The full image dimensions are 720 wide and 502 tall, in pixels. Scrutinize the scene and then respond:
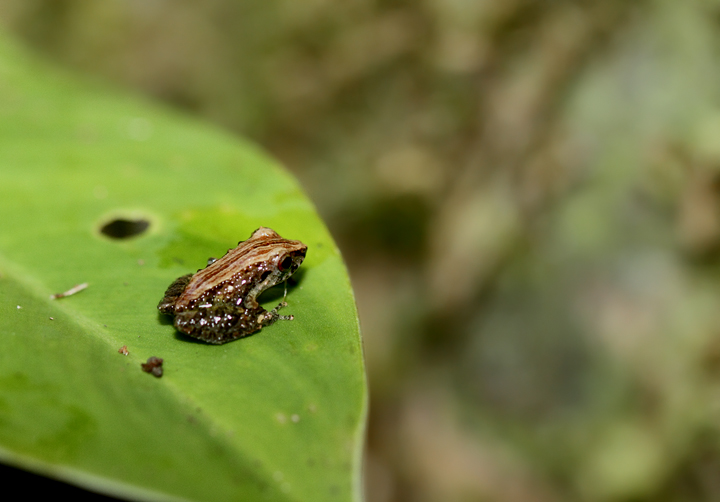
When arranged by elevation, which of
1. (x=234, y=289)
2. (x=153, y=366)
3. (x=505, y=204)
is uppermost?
(x=505, y=204)

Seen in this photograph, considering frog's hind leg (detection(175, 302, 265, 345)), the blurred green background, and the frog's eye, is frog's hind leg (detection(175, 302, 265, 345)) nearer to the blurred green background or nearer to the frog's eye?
the frog's eye

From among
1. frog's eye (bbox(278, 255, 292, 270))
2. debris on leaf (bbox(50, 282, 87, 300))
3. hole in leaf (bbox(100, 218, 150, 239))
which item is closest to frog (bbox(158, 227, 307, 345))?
frog's eye (bbox(278, 255, 292, 270))

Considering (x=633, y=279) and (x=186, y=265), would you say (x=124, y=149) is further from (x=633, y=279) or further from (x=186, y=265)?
(x=633, y=279)

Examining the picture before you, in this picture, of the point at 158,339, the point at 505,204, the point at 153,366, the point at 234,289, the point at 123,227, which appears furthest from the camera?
the point at 505,204

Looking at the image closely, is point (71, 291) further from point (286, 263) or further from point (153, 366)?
point (286, 263)

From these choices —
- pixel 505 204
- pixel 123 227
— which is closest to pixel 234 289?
pixel 123 227

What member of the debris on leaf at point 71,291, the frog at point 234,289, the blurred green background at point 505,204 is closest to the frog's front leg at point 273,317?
the frog at point 234,289

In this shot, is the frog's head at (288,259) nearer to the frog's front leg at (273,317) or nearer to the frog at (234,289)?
the frog at (234,289)
